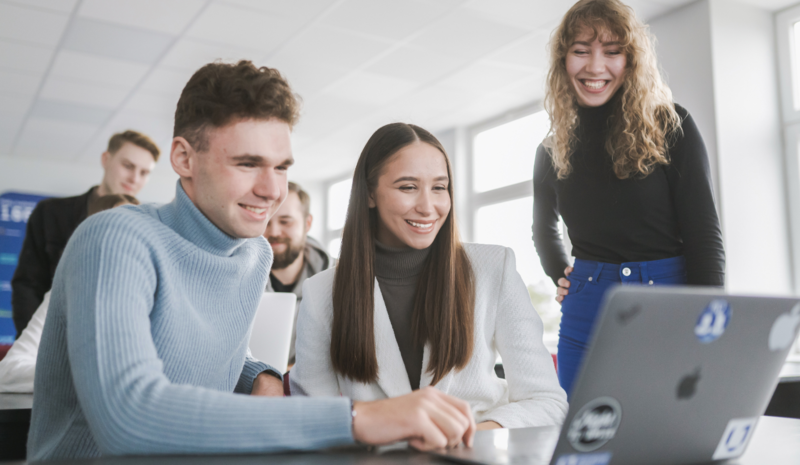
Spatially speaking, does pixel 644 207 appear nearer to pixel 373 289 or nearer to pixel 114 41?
pixel 373 289

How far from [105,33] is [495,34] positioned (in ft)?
8.36

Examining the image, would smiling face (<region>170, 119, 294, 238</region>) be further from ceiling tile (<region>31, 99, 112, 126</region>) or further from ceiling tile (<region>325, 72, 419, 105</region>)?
ceiling tile (<region>31, 99, 112, 126</region>)

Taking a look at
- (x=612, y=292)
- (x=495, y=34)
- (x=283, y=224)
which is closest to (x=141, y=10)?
(x=283, y=224)

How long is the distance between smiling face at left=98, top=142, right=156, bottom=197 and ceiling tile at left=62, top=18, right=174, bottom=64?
1.14m

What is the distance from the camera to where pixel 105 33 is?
13.6 ft

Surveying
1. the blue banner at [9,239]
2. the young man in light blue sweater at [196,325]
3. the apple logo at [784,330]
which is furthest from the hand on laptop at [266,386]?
the blue banner at [9,239]

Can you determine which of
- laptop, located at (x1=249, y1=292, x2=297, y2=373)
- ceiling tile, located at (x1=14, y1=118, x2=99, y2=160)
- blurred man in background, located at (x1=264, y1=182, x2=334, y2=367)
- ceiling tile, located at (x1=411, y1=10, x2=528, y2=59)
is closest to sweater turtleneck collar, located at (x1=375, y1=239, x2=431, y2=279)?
laptop, located at (x1=249, y1=292, x2=297, y2=373)

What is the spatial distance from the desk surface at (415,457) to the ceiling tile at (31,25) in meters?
4.03

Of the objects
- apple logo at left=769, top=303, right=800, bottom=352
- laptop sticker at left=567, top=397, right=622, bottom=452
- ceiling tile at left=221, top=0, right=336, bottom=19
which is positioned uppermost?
ceiling tile at left=221, top=0, right=336, bottom=19

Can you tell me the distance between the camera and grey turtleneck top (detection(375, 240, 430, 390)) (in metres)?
1.45

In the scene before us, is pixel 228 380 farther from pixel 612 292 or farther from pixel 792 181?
pixel 792 181

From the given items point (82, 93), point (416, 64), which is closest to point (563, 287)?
point (416, 64)

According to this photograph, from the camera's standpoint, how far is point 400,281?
58.9 inches

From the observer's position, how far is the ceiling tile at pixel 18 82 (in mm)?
4824
